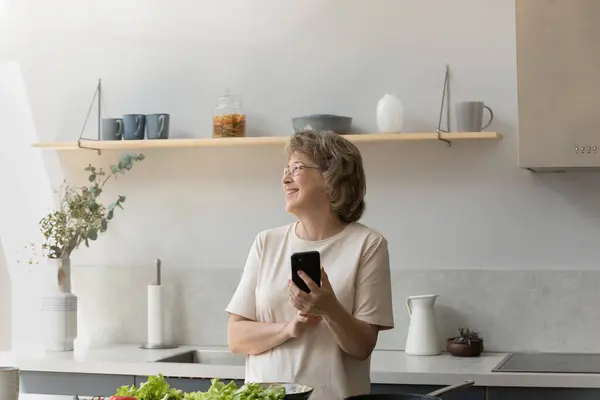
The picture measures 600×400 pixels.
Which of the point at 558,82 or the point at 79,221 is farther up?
the point at 558,82

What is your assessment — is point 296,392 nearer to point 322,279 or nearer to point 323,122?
point 322,279

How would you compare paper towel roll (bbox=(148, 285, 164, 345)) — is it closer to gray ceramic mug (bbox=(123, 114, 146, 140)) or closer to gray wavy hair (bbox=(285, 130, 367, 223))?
gray ceramic mug (bbox=(123, 114, 146, 140))

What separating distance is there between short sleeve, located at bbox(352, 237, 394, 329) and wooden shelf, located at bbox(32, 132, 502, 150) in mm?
1092

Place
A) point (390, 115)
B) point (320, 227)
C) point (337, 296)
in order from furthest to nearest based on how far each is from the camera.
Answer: point (390, 115) < point (320, 227) < point (337, 296)

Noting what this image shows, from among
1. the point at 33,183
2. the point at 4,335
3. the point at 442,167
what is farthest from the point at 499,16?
the point at 4,335

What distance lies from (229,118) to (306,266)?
1678mm

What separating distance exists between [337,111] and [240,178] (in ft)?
1.68

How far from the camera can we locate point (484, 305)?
379cm

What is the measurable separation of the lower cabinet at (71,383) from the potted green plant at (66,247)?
0.91 ft

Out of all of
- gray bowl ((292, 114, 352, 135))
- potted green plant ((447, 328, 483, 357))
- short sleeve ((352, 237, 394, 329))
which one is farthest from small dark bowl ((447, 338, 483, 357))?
short sleeve ((352, 237, 394, 329))

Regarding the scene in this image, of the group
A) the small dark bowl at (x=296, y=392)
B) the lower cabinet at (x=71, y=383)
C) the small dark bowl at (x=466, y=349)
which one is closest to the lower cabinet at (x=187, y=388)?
the lower cabinet at (x=71, y=383)

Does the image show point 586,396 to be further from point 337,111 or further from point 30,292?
point 30,292

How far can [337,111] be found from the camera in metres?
3.97

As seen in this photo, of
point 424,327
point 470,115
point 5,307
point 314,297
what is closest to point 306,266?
point 314,297
